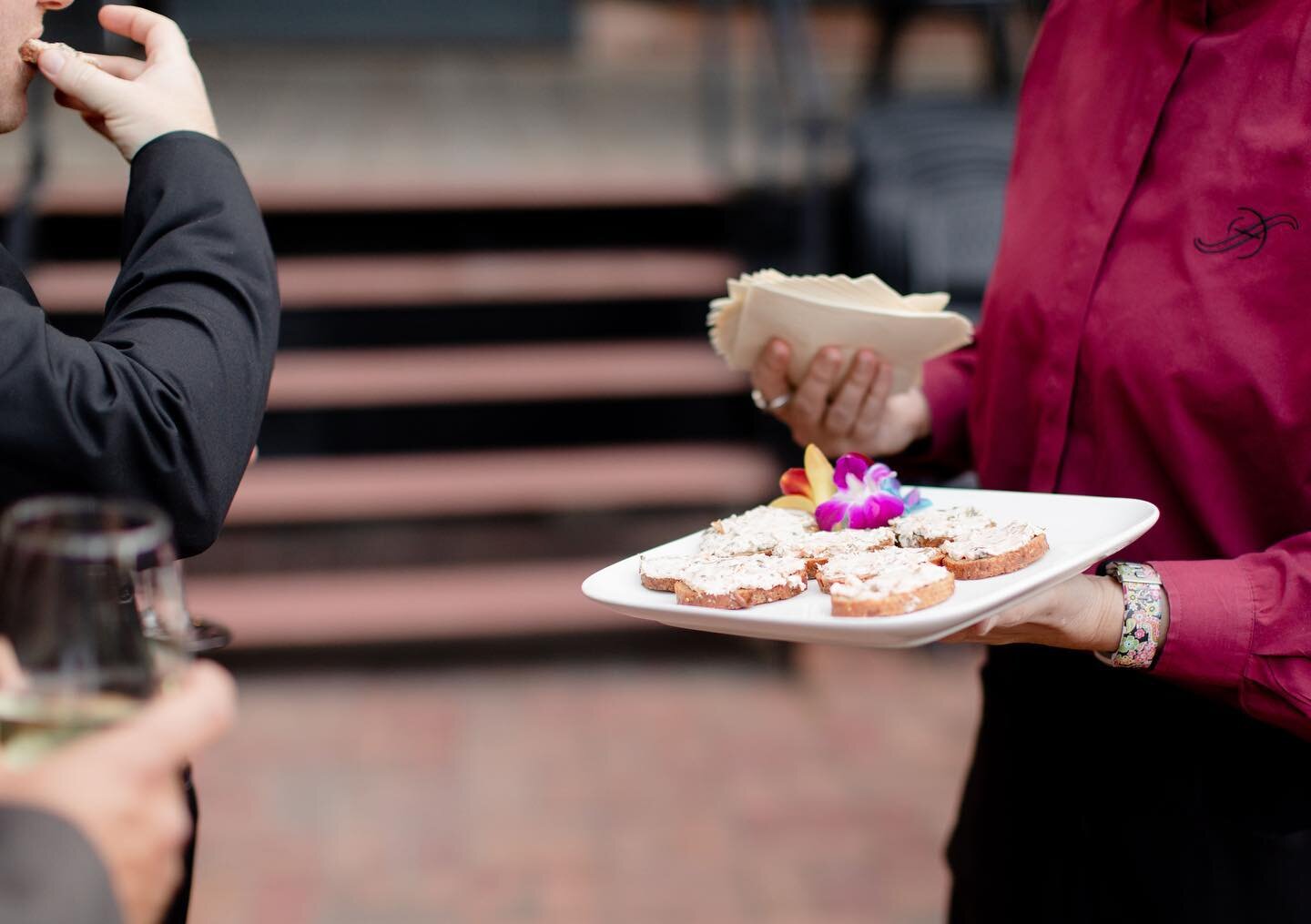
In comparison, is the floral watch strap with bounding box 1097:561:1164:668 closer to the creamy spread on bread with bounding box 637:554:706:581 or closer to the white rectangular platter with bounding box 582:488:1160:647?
the white rectangular platter with bounding box 582:488:1160:647

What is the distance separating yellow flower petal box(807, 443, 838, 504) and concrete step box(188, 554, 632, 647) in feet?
8.39

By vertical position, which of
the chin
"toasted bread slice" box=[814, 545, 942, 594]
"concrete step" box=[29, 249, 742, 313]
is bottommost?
"concrete step" box=[29, 249, 742, 313]

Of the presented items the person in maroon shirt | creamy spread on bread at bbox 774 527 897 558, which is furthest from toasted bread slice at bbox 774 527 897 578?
the person in maroon shirt

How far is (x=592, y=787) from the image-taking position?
300 centimetres

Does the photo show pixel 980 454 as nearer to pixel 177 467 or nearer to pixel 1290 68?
pixel 1290 68

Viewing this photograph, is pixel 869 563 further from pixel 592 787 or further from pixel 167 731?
pixel 592 787

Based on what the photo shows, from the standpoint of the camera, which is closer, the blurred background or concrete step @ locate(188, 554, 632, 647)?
the blurred background

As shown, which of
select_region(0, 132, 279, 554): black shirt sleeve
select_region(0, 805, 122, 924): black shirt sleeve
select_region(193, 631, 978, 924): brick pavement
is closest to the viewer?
select_region(0, 805, 122, 924): black shirt sleeve

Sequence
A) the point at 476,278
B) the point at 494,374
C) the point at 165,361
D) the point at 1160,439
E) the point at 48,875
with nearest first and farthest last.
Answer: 1. the point at 48,875
2. the point at 165,361
3. the point at 1160,439
4. the point at 494,374
5. the point at 476,278

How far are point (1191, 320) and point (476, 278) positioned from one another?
3.43 meters

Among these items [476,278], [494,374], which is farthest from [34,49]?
[476,278]

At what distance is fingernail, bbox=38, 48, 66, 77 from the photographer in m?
0.98

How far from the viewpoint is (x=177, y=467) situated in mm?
895

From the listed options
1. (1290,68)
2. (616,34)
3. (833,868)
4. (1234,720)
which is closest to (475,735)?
(833,868)
